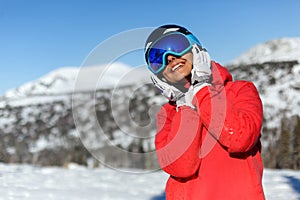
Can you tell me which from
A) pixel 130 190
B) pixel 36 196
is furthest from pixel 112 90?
pixel 130 190

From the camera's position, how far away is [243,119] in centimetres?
117

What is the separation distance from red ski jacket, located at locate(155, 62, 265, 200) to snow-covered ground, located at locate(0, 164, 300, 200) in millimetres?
4038

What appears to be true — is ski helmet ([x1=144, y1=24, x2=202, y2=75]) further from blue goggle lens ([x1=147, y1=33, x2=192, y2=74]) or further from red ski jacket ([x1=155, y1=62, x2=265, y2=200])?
red ski jacket ([x1=155, y1=62, x2=265, y2=200])

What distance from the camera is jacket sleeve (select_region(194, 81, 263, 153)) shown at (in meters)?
1.14

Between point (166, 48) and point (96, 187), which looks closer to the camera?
point (166, 48)

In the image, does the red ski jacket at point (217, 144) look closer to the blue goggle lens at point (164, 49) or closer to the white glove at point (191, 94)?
the white glove at point (191, 94)

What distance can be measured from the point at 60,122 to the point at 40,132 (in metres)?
3.62

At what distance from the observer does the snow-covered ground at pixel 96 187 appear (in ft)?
18.9

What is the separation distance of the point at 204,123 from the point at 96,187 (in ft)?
18.9

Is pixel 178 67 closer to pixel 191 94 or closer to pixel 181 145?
pixel 191 94

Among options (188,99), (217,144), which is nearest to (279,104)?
(217,144)

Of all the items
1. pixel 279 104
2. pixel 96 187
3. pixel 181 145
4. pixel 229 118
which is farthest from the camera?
pixel 279 104

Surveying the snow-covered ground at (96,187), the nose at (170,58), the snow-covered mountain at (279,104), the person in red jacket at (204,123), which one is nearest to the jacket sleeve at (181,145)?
the person in red jacket at (204,123)

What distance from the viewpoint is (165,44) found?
1.27 metres
